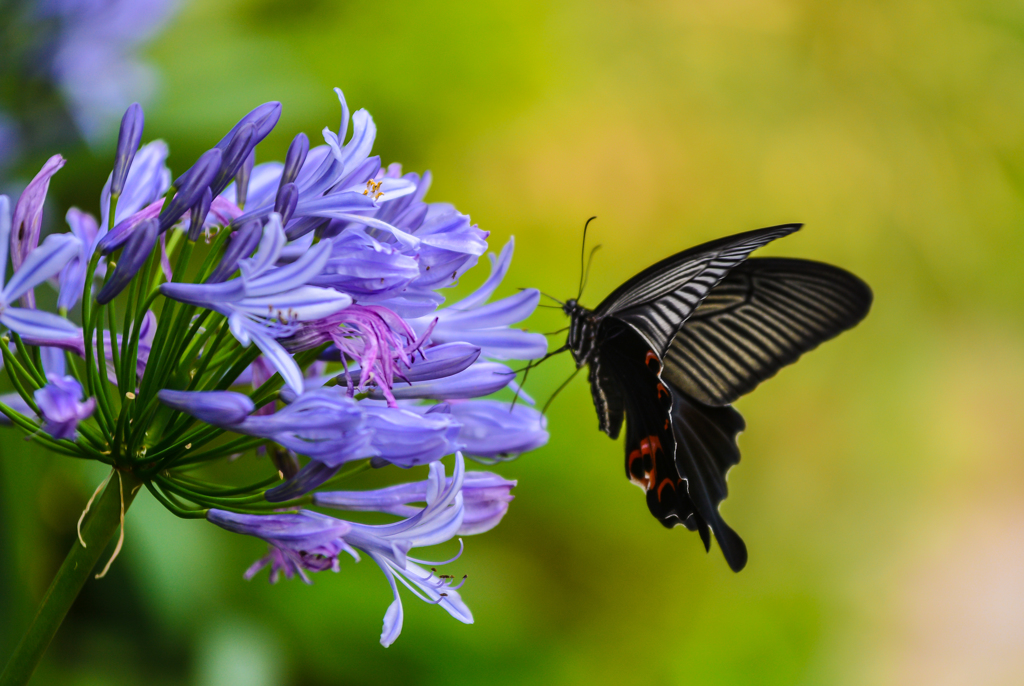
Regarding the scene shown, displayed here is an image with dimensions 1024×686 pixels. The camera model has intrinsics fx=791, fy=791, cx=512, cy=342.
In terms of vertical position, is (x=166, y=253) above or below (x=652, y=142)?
below

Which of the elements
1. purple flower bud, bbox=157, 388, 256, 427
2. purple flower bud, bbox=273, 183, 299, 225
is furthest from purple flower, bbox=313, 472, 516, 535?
purple flower bud, bbox=273, 183, 299, 225

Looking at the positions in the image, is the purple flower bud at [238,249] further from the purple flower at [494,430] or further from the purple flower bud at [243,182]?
the purple flower at [494,430]

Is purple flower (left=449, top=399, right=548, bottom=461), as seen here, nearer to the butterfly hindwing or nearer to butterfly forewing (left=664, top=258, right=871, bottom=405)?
the butterfly hindwing

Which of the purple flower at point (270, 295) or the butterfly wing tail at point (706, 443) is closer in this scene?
the purple flower at point (270, 295)

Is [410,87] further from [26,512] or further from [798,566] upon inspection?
[798,566]

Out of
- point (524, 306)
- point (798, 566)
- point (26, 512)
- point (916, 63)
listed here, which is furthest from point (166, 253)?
point (916, 63)

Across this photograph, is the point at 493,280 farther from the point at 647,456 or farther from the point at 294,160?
the point at 647,456

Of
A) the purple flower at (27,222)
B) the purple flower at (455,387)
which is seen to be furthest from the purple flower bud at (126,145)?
the purple flower at (455,387)

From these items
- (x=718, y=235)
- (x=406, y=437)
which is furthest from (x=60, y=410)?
(x=718, y=235)
